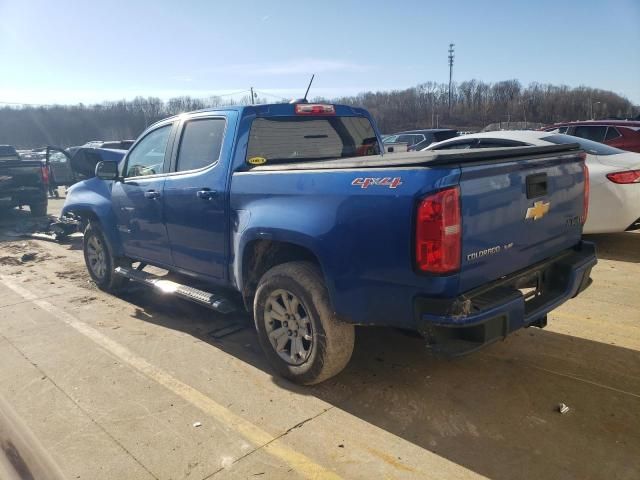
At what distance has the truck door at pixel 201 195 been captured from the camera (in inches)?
159

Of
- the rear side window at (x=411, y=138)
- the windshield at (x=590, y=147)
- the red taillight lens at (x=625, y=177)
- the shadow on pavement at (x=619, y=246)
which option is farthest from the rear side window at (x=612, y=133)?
the rear side window at (x=411, y=138)

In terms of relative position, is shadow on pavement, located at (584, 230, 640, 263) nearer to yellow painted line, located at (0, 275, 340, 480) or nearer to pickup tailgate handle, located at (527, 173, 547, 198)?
pickup tailgate handle, located at (527, 173, 547, 198)

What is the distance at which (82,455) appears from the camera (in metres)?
2.91

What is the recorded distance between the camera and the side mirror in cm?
535

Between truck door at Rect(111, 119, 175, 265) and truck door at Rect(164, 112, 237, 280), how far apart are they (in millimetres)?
184

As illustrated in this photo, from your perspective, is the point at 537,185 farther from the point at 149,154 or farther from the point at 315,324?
the point at 149,154

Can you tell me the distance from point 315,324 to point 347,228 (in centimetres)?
74

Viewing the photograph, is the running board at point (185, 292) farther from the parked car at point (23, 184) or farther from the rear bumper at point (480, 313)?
the parked car at point (23, 184)

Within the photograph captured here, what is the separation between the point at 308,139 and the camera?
4.41 meters

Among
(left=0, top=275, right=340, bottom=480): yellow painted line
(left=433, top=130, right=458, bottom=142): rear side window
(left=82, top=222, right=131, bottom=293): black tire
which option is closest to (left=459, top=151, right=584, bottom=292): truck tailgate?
(left=0, top=275, right=340, bottom=480): yellow painted line

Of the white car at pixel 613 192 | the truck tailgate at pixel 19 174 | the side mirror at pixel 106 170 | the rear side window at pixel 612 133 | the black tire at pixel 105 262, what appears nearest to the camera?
the side mirror at pixel 106 170

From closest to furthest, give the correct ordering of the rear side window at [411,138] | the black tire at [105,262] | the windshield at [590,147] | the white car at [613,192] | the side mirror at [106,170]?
the side mirror at [106,170] < the black tire at [105,262] < the white car at [613,192] < the windshield at [590,147] < the rear side window at [411,138]

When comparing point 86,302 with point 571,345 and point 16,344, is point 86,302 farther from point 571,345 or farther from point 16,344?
point 571,345

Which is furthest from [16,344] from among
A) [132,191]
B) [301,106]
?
[301,106]
